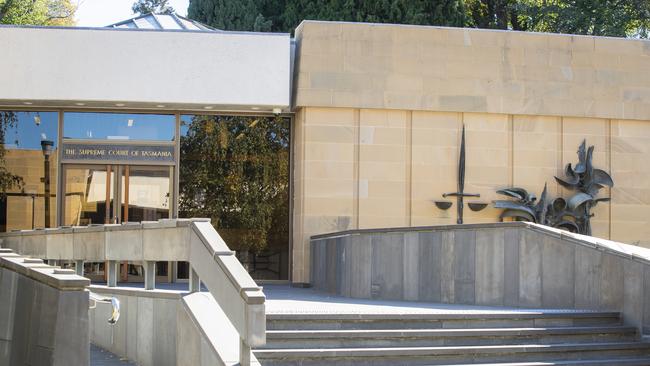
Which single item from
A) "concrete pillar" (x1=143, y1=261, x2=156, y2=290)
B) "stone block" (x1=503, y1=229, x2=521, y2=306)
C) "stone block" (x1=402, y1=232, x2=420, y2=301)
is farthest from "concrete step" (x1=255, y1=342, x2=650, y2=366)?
"stone block" (x1=402, y1=232, x2=420, y2=301)

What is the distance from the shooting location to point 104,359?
11.0 metres

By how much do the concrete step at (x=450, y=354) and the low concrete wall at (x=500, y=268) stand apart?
0.86 meters

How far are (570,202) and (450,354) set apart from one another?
11.3m

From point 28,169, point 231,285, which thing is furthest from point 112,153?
point 231,285

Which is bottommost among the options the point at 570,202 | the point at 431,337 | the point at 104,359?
the point at 104,359

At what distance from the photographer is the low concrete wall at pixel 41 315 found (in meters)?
7.32

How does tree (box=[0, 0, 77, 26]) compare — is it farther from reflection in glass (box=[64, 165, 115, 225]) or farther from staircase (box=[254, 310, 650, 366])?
staircase (box=[254, 310, 650, 366])

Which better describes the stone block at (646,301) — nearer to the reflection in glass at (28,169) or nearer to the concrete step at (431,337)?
the concrete step at (431,337)

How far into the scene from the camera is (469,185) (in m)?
20.7

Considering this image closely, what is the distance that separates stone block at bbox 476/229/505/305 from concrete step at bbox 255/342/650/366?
235cm

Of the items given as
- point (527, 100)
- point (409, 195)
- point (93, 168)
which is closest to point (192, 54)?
point (93, 168)

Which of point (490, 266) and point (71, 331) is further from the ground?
point (490, 266)

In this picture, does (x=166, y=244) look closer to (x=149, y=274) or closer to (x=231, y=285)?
(x=149, y=274)

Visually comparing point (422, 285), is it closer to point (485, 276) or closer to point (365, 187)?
point (485, 276)
